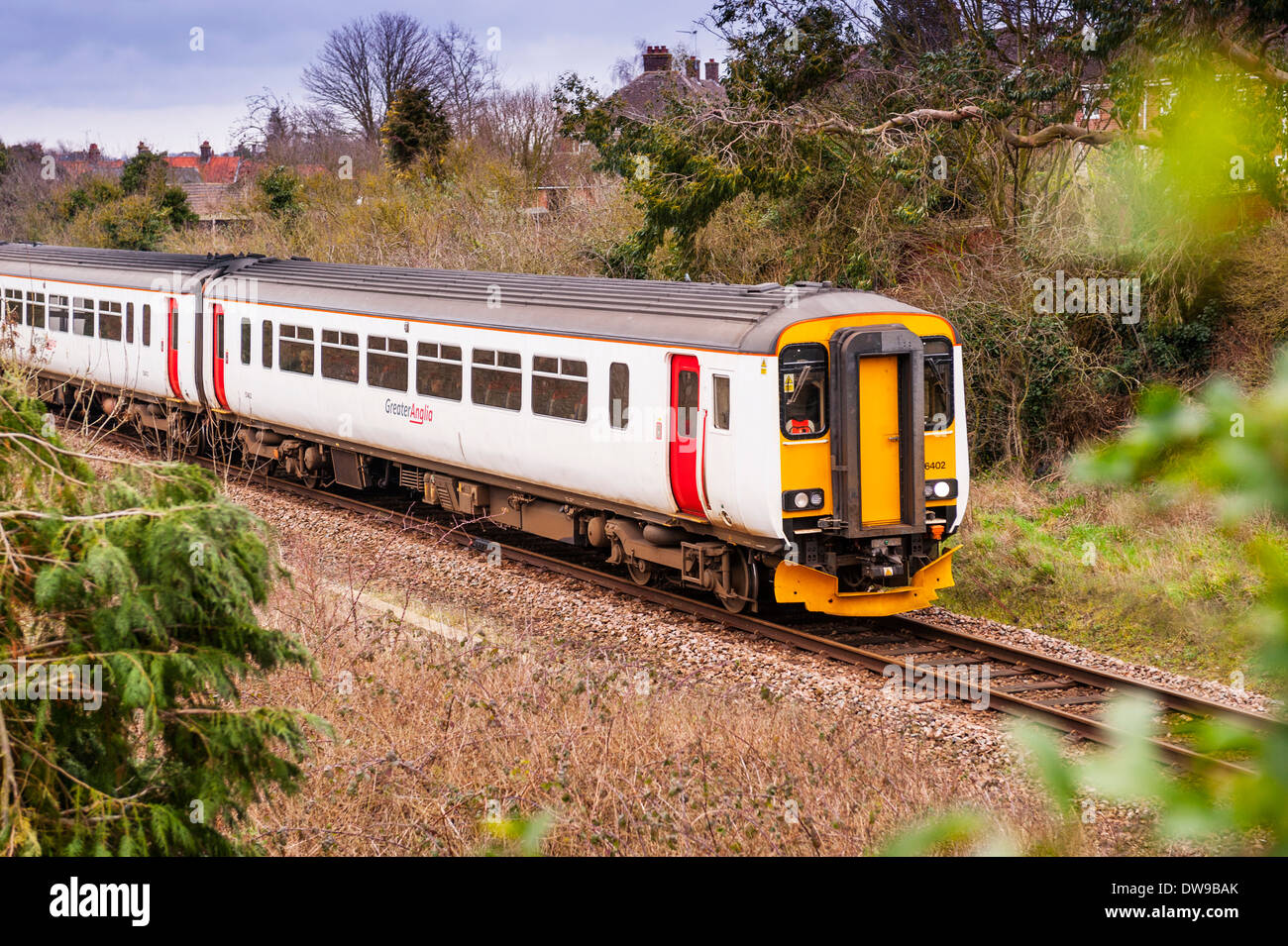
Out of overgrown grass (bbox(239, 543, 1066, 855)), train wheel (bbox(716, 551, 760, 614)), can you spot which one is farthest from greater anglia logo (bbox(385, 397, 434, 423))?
overgrown grass (bbox(239, 543, 1066, 855))

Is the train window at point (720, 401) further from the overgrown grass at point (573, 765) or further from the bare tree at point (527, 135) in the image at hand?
the bare tree at point (527, 135)

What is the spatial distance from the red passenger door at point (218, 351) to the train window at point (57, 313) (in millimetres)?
5270

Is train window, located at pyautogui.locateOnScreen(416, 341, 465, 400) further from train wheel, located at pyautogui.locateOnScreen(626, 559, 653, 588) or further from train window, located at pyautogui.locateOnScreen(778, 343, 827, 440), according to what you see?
train window, located at pyautogui.locateOnScreen(778, 343, 827, 440)

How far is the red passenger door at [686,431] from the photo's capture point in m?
11.5

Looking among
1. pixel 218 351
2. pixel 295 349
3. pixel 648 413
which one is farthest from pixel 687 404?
pixel 218 351

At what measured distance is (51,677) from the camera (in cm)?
366

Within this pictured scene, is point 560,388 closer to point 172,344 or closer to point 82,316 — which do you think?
point 172,344

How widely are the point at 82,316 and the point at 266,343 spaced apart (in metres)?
6.17

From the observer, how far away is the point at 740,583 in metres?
12.2

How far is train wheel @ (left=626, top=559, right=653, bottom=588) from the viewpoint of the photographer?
13.2 meters

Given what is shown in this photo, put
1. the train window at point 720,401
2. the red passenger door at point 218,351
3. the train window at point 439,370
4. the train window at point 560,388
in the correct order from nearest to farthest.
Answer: the train window at point 720,401, the train window at point 560,388, the train window at point 439,370, the red passenger door at point 218,351

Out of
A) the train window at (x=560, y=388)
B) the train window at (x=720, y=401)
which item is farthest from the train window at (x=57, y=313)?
the train window at (x=720, y=401)

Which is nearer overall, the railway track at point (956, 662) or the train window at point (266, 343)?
the railway track at point (956, 662)
